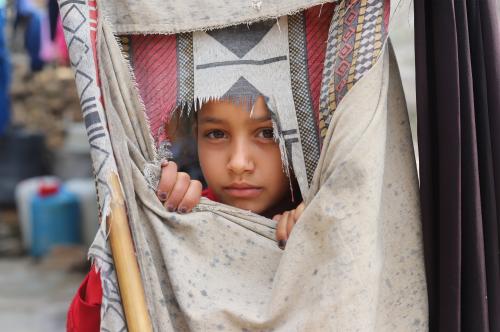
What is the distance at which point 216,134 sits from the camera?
1.74 metres

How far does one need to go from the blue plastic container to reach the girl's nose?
406 centimetres

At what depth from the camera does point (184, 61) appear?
170cm

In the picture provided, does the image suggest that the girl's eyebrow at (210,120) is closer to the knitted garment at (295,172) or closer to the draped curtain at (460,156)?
the knitted garment at (295,172)

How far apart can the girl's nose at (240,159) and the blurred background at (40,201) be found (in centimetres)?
256

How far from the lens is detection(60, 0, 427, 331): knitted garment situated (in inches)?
53.9

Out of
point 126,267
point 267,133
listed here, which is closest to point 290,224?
point 267,133

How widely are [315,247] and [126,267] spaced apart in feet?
1.20

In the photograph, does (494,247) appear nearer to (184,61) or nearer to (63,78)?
(184,61)

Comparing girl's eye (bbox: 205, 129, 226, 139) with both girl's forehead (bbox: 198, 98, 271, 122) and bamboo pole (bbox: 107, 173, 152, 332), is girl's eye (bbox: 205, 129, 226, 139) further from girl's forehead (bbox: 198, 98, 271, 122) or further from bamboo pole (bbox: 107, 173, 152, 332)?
bamboo pole (bbox: 107, 173, 152, 332)

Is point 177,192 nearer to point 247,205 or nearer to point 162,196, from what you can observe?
point 162,196

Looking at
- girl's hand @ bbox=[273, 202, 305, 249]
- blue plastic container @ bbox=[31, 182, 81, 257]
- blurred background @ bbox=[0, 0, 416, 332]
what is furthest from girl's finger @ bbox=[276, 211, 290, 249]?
blue plastic container @ bbox=[31, 182, 81, 257]

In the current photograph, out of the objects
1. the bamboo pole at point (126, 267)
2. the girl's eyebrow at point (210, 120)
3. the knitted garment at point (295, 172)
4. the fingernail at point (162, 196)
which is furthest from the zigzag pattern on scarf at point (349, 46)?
the bamboo pole at point (126, 267)

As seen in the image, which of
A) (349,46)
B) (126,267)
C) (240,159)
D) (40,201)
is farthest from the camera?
(40,201)

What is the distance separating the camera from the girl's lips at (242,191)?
170cm
